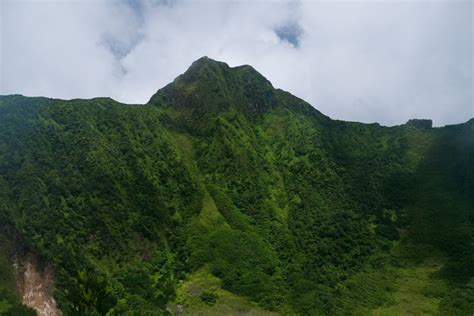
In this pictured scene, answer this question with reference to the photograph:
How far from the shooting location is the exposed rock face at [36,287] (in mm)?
68750

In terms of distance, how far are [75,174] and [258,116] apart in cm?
7293

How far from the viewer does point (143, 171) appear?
4208 inches

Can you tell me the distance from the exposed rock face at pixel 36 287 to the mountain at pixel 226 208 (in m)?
0.50

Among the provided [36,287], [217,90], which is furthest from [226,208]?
[217,90]

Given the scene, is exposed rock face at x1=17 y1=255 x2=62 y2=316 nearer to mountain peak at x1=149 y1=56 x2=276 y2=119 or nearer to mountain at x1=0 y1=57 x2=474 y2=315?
mountain at x1=0 y1=57 x2=474 y2=315

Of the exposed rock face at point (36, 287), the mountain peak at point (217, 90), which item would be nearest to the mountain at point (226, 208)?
the exposed rock face at point (36, 287)

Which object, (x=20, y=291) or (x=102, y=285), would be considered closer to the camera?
(x=102, y=285)

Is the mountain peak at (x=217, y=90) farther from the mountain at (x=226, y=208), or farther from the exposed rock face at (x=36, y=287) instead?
the exposed rock face at (x=36, y=287)

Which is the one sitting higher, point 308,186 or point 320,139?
point 320,139

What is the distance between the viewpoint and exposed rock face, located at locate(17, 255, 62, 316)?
226 feet

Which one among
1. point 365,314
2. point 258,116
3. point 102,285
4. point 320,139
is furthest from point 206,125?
point 102,285

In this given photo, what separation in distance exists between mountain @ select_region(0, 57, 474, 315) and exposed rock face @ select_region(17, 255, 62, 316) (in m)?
0.50

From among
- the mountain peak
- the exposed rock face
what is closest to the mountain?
the exposed rock face

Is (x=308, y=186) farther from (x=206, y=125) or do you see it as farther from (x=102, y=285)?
(x=102, y=285)
